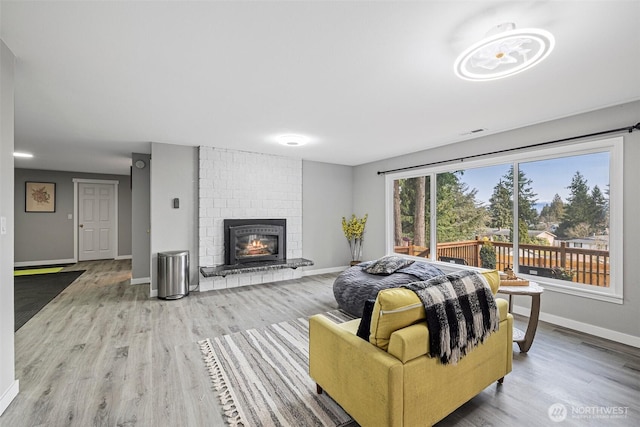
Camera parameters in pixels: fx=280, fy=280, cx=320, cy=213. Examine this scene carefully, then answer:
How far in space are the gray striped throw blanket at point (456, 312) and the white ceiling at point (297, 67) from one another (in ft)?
5.15

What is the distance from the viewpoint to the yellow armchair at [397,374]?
1.42m

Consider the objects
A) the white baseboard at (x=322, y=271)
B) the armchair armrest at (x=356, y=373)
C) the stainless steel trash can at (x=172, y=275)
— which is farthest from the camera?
the white baseboard at (x=322, y=271)

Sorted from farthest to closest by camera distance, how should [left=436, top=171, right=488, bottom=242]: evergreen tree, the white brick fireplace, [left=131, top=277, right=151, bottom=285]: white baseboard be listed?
[left=131, top=277, right=151, bottom=285]: white baseboard
the white brick fireplace
[left=436, top=171, right=488, bottom=242]: evergreen tree

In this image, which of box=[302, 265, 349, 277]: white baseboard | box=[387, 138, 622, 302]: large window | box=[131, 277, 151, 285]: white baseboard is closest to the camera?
box=[387, 138, 622, 302]: large window

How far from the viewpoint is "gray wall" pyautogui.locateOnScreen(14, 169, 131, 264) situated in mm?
6832

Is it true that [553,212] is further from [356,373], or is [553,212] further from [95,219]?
[95,219]

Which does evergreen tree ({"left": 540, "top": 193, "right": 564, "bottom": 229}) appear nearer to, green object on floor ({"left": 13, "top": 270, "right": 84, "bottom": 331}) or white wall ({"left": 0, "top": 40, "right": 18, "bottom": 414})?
white wall ({"left": 0, "top": 40, "right": 18, "bottom": 414})

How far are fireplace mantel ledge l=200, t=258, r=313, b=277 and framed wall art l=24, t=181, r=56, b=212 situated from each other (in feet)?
18.4

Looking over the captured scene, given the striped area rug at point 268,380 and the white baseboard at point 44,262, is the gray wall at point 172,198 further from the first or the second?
the white baseboard at point 44,262

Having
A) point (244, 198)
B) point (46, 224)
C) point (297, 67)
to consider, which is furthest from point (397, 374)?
point (46, 224)

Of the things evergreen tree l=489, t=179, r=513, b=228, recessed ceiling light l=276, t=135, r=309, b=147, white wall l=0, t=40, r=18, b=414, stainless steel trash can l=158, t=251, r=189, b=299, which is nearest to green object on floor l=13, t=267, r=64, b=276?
stainless steel trash can l=158, t=251, r=189, b=299

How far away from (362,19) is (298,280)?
15.3 feet

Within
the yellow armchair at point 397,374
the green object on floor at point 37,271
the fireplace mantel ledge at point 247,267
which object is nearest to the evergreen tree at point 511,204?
the yellow armchair at point 397,374

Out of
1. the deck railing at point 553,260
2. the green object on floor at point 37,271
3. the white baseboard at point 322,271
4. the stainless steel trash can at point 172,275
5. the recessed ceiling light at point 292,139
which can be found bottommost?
the green object on floor at point 37,271
